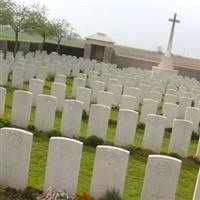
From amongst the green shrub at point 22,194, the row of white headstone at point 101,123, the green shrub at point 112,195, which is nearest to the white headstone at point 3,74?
the row of white headstone at point 101,123

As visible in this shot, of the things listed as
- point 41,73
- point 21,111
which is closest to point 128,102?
point 21,111

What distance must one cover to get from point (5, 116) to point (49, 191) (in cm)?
448

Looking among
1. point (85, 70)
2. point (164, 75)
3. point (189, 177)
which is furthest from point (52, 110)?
point (164, 75)

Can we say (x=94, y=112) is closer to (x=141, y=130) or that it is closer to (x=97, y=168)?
(x=141, y=130)

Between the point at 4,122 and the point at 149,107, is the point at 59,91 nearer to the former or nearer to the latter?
the point at 149,107

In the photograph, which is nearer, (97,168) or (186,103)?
(97,168)

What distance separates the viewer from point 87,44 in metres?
34.3

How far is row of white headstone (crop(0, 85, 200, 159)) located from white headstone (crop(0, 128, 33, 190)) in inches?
123

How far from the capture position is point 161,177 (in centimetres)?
595

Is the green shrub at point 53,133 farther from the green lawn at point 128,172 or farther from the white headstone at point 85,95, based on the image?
the white headstone at point 85,95

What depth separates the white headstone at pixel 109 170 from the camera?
5.99 metres

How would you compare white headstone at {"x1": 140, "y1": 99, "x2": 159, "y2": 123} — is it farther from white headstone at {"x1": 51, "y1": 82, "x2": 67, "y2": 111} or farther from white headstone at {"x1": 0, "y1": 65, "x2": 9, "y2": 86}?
white headstone at {"x1": 0, "y1": 65, "x2": 9, "y2": 86}

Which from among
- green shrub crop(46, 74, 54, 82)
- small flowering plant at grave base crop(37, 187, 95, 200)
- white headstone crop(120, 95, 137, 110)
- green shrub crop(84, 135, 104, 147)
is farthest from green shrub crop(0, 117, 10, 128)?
Result: green shrub crop(46, 74, 54, 82)

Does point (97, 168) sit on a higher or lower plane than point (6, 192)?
higher
